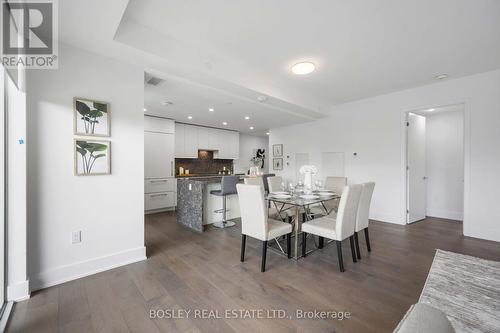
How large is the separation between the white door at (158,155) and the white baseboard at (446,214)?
6.37 metres

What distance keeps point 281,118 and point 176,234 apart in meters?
3.72

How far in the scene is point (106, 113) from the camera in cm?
234

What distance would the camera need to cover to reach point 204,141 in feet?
21.7

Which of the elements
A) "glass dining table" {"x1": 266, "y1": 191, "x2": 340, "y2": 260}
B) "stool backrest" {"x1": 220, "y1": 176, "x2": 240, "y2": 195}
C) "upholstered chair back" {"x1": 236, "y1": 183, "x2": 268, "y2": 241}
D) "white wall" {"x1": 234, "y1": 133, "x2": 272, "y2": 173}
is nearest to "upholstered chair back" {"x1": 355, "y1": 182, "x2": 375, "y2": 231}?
"glass dining table" {"x1": 266, "y1": 191, "x2": 340, "y2": 260}

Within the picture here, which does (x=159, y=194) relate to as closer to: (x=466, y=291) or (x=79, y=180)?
(x=79, y=180)

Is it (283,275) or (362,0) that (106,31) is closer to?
(362,0)

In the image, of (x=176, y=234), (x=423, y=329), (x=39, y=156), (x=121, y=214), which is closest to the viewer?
(x=423, y=329)

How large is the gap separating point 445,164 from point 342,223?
4.22 meters

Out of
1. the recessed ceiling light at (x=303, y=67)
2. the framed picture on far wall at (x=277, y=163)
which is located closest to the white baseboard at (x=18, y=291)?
the recessed ceiling light at (x=303, y=67)

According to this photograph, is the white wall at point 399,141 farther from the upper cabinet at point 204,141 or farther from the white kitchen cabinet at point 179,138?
the white kitchen cabinet at point 179,138

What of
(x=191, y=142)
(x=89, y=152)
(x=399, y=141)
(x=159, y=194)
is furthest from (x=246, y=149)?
(x=89, y=152)

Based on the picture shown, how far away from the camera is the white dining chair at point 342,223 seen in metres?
2.31

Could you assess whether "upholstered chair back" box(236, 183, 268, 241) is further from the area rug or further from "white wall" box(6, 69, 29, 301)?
"white wall" box(6, 69, 29, 301)

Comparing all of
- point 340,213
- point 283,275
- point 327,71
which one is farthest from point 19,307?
point 327,71
